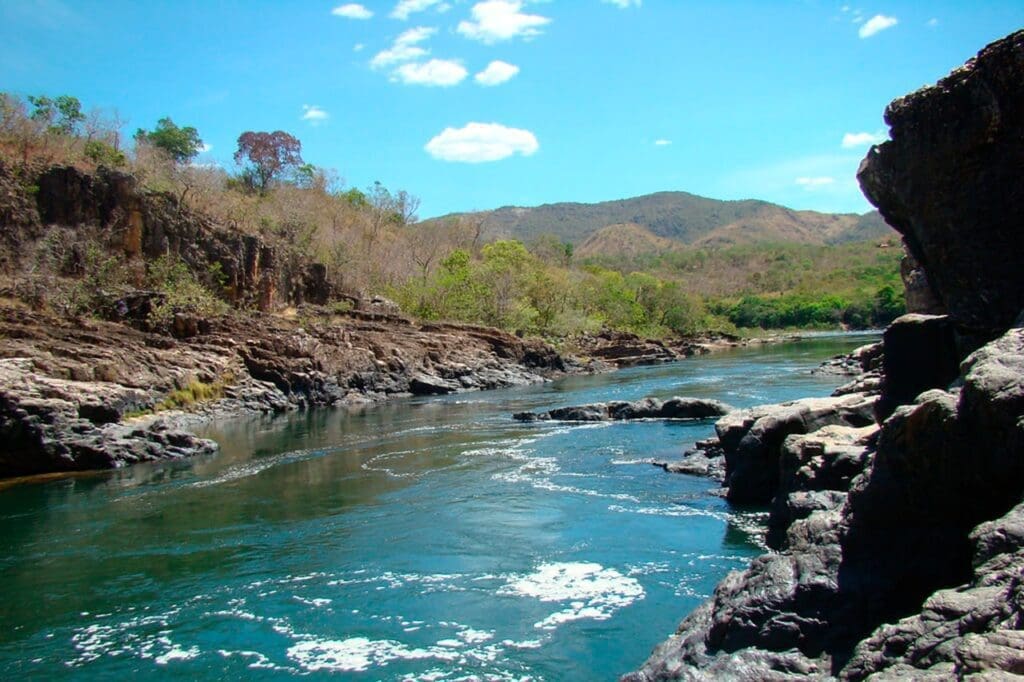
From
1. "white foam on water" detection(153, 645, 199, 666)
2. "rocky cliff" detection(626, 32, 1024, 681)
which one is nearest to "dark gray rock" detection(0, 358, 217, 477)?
"white foam on water" detection(153, 645, 199, 666)

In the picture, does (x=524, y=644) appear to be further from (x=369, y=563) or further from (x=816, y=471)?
(x=816, y=471)

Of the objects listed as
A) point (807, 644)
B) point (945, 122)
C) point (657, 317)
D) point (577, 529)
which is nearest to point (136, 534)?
point (577, 529)

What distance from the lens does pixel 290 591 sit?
11.8 meters

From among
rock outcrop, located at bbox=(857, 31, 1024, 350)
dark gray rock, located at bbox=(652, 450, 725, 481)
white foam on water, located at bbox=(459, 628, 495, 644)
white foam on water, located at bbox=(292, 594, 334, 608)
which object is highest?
rock outcrop, located at bbox=(857, 31, 1024, 350)

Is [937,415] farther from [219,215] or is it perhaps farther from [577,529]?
[219,215]

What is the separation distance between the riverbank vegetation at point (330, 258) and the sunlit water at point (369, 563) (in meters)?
24.9

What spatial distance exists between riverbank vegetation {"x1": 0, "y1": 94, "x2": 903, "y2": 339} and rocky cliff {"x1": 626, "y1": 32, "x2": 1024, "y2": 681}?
3961 cm

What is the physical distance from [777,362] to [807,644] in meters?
53.5

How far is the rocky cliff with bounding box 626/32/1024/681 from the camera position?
5.28 m

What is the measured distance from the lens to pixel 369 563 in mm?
12984

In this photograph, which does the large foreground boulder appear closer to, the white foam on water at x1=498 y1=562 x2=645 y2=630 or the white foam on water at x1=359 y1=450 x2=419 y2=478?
the white foam on water at x1=498 y1=562 x2=645 y2=630

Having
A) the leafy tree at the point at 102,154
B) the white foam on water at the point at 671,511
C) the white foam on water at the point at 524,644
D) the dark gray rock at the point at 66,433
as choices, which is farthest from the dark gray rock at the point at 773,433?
the leafy tree at the point at 102,154

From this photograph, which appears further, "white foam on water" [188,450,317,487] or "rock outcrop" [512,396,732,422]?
"rock outcrop" [512,396,732,422]

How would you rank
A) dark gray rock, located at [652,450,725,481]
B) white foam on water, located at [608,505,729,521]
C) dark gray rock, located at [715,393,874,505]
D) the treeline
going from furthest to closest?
the treeline, dark gray rock, located at [652,450,725,481], dark gray rock, located at [715,393,874,505], white foam on water, located at [608,505,729,521]
